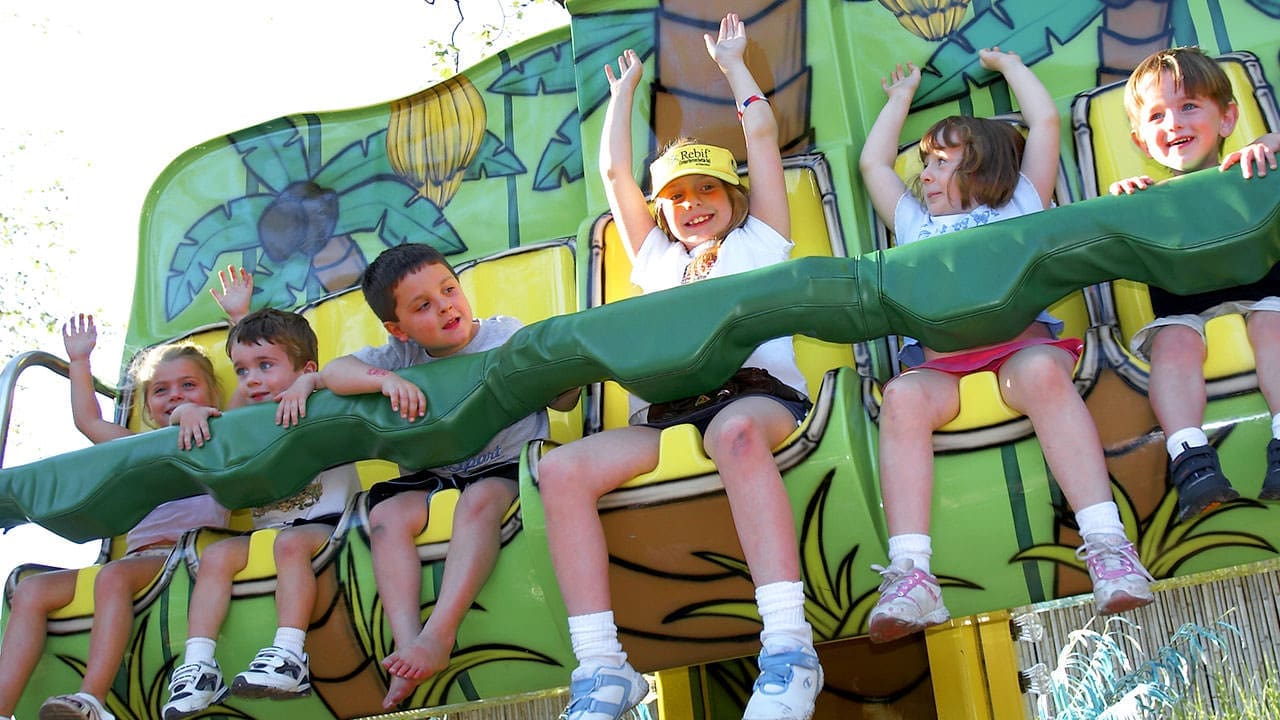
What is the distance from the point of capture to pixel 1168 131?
2678 millimetres

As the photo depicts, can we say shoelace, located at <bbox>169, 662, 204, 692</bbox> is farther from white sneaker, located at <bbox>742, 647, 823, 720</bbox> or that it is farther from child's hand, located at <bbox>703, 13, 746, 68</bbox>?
child's hand, located at <bbox>703, 13, 746, 68</bbox>

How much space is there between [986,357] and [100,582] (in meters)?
1.93

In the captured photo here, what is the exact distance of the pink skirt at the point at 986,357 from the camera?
7.76 feet

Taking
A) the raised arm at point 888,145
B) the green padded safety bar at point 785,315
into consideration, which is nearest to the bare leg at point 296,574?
the green padded safety bar at point 785,315

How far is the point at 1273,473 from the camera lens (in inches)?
78.7

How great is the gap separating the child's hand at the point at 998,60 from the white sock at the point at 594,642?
1.82 meters

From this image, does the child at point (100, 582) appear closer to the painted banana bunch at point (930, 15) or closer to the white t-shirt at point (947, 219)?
the white t-shirt at point (947, 219)

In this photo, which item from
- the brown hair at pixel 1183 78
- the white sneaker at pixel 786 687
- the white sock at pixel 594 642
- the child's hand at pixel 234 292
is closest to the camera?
the white sneaker at pixel 786 687

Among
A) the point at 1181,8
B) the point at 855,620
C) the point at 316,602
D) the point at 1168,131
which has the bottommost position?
the point at 855,620

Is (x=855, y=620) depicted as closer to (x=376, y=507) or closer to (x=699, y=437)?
(x=699, y=437)

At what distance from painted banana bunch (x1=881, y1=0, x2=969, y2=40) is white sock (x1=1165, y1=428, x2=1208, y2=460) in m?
1.63

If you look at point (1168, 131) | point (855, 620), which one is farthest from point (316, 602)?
point (1168, 131)

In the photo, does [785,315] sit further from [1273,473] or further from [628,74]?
[628,74]

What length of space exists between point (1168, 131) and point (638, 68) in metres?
→ 1.33
